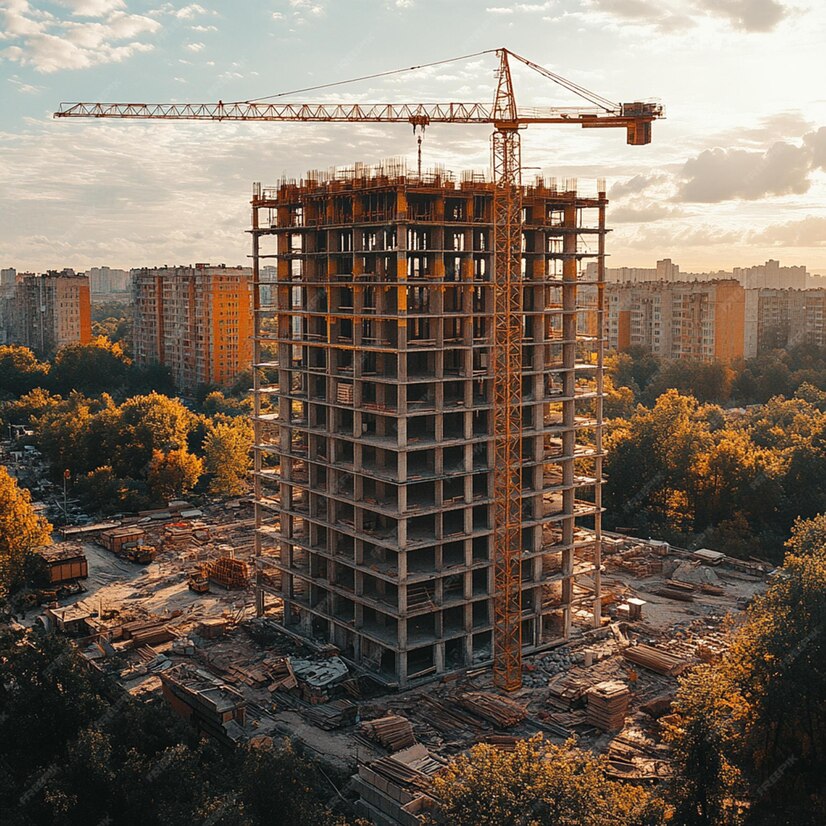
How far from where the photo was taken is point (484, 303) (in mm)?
30859

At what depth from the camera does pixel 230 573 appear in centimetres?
3994

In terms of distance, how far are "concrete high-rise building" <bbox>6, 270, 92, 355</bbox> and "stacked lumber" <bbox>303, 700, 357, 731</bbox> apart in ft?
313

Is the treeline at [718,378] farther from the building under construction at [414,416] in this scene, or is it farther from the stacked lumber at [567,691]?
the stacked lumber at [567,691]

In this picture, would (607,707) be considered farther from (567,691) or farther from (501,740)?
(501,740)

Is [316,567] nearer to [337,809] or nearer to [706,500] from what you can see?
[337,809]

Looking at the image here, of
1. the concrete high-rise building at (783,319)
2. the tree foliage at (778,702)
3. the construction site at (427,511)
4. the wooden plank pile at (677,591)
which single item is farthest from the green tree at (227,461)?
the concrete high-rise building at (783,319)

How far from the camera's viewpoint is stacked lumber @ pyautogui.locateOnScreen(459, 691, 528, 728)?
2652 centimetres

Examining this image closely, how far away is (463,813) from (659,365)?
8308 cm

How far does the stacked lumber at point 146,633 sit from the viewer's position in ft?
109

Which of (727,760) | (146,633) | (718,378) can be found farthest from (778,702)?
(718,378)

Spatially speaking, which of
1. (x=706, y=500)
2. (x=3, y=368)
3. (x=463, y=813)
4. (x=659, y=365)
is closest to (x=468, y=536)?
(x=463, y=813)

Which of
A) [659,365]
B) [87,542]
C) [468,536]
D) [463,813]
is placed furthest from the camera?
[659,365]

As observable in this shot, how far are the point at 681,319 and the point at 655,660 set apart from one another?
71226 mm

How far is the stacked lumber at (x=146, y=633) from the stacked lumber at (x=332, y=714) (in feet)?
29.1
